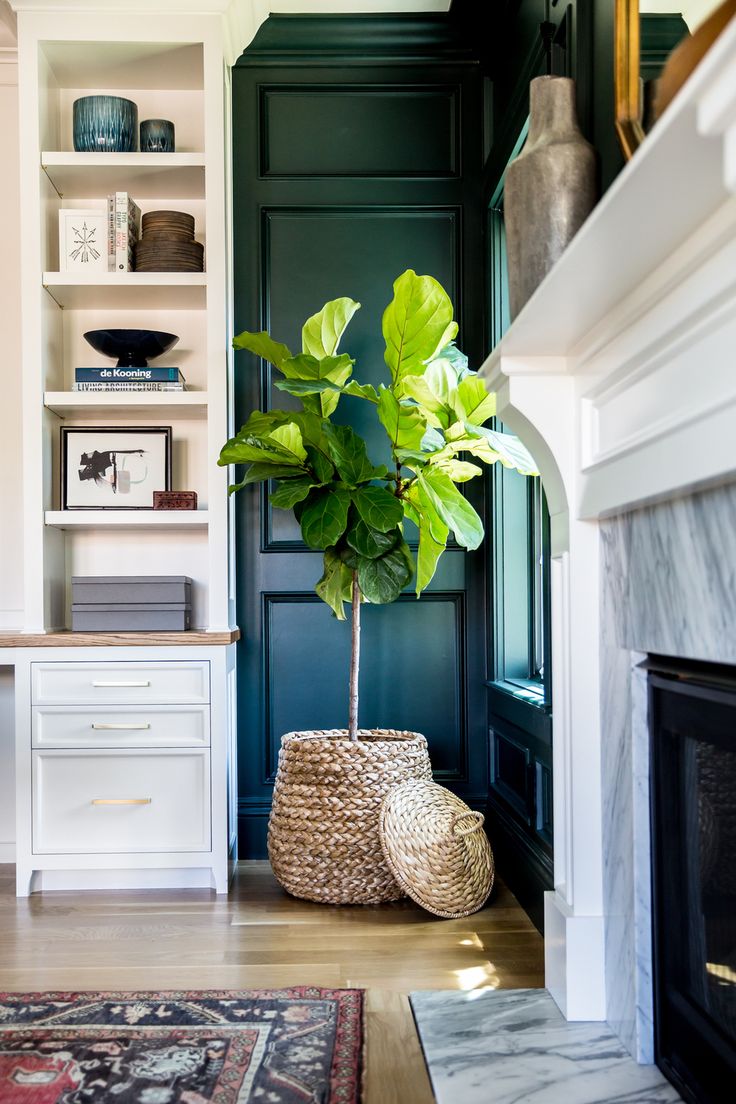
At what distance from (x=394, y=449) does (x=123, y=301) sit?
3.62 feet

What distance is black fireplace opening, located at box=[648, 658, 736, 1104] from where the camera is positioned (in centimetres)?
134

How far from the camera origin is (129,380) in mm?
3105

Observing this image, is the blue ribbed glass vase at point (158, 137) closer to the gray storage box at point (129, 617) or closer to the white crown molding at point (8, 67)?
the white crown molding at point (8, 67)

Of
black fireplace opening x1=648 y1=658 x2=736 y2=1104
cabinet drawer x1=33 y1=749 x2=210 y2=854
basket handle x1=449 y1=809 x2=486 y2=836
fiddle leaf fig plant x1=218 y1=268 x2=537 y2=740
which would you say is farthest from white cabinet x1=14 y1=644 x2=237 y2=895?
black fireplace opening x1=648 y1=658 x2=736 y2=1104

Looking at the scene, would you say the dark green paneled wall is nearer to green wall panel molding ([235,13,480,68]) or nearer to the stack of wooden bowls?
green wall panel molding ([235,13,480,68])

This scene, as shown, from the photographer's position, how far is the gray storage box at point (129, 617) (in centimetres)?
306

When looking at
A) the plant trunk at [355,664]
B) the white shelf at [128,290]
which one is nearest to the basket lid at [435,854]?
the plant trunk at [355,664]

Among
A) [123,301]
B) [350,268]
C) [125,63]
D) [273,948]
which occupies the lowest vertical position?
[273,948]

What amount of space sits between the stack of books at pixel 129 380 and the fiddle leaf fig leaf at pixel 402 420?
0.72 metres

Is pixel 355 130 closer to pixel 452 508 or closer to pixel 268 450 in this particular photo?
pixel 268 450

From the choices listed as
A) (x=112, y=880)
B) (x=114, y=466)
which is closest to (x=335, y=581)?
(x=114, y=466)

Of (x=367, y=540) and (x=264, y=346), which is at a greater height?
(x=264, y=346)

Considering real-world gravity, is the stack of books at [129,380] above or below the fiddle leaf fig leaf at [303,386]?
above

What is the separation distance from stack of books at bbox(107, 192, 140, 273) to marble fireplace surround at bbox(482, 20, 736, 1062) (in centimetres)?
156
